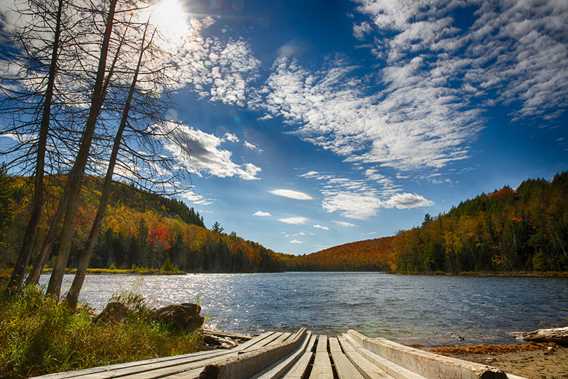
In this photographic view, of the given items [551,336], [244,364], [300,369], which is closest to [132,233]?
[551,336]

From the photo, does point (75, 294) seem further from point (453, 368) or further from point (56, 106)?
point (453, 368)

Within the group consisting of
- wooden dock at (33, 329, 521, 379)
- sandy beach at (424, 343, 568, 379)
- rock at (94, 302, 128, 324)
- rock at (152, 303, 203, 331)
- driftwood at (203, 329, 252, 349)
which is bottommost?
driftwood at (203, 329, 252, 349)

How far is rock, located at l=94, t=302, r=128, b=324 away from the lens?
936 cm

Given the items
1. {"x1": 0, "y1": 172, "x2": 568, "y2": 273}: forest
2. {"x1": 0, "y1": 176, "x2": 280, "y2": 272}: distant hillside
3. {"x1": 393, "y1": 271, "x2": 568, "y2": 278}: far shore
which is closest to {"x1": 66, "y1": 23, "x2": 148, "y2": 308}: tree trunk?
{"x1": 0, "y1": 176, "x2": 280, "y2": 272}: distant hillside

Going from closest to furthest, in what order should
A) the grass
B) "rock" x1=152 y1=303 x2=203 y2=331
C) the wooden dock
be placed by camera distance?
1. the wooden dock
2. the grass
3. "rock" x1=152 y1=303 x2=203 y2=331

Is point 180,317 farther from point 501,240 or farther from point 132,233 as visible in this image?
point 132,233

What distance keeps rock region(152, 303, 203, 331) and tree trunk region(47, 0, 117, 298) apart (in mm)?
3210

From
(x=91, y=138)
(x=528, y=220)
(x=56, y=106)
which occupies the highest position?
(x=528, y=220)

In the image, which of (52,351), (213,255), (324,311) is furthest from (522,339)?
(213,255)

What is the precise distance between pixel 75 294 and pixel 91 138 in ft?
16.4

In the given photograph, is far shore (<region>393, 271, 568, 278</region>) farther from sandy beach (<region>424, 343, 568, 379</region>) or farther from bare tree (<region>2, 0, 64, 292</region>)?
bare tree (<region>2, 0, 64, 292</region>)

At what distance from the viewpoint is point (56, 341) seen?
5922 millimetres

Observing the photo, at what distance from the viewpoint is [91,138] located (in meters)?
10.6

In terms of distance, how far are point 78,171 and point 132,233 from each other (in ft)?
383
